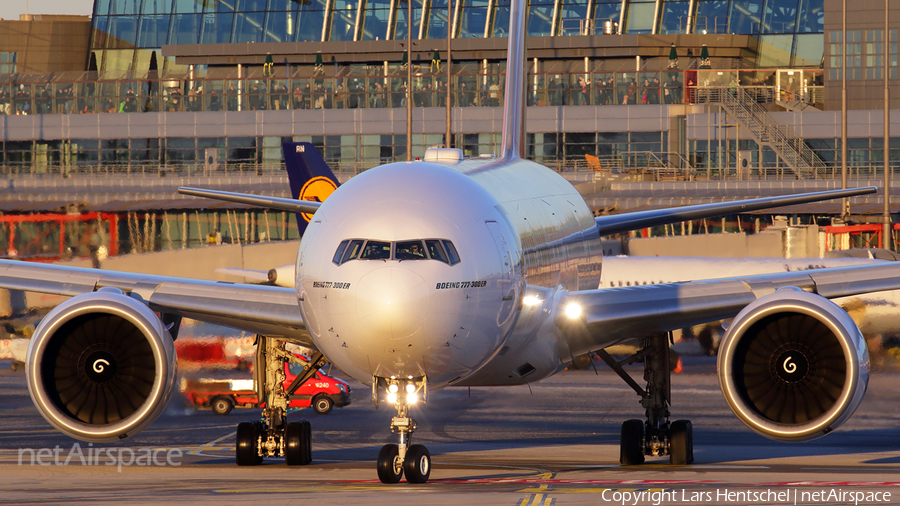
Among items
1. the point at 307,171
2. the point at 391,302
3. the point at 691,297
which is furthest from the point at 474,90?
the point at 391,302

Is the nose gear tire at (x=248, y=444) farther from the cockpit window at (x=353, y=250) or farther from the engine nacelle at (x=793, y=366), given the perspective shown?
the engine nacelle at (x=793, y=366)

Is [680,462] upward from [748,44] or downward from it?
downward

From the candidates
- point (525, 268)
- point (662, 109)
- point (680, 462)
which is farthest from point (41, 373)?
point (662, 109)

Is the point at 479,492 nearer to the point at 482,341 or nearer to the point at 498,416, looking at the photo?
the point at 482,341

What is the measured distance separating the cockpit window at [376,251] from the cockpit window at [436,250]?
1.34ft

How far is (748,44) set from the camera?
253ft

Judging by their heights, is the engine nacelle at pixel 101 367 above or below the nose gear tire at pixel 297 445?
above

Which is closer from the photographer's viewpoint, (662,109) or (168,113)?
(662,109)

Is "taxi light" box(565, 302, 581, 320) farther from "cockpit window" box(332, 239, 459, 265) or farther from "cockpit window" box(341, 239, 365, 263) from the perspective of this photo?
"cockpit window" box(341, 239, 365, 263)

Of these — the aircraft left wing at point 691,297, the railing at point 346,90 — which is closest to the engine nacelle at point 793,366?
the aircraft left wing at point 691,297

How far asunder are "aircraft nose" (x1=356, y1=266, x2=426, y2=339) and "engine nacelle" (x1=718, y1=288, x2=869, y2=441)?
426 cm

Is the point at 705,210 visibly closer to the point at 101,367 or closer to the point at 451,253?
the point at 451,253

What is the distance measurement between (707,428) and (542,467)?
878 centimetres

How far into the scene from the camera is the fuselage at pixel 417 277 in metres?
12.2
